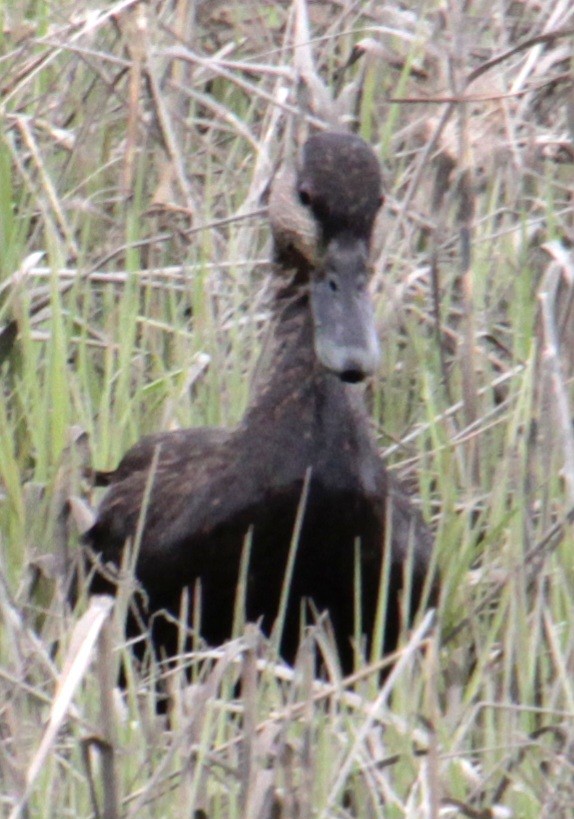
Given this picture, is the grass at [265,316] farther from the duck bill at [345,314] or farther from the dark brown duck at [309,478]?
the duck bill at [345,314]

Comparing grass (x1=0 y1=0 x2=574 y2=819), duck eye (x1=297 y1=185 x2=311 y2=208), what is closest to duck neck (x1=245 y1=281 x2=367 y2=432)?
duck eye (x1=297 y1=185 x2=311 y2=208)

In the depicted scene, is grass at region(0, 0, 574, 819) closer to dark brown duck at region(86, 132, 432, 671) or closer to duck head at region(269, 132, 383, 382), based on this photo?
dark brown duck at region(86, 132, 432, 671)

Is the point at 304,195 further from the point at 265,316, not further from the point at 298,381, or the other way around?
the point at 265,316

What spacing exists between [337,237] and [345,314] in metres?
0.14

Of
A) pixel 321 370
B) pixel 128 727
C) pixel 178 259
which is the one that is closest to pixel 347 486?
pixel 321 370

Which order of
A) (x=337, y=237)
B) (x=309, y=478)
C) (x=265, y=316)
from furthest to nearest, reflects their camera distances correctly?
1. (x=265, y=316)
2. (x=337, y=237)
3. (x=309, y=478)

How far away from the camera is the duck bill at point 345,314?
3.27 m

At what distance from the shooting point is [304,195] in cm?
351

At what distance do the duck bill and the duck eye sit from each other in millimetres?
93

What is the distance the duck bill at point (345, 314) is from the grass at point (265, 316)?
1.04 ft

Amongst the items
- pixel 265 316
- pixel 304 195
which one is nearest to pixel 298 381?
pixel 304 195

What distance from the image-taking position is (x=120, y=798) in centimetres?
255

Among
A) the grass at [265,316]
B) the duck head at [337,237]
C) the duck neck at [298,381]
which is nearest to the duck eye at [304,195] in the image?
the duck head at [337,237]

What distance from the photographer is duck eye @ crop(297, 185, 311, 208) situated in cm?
Answer: 349
